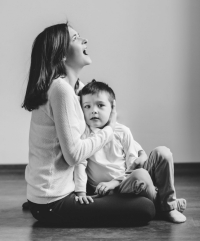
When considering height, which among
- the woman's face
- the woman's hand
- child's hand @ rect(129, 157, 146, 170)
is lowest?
child's hand @ rect(129, 157, 146, 170)

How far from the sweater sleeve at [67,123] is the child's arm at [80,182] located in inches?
4.0

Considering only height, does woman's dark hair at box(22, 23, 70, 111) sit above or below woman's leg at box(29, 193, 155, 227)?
above

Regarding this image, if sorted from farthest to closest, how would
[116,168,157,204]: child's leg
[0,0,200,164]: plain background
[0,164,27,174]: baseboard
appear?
[0,164,27,174]: baseboard, [0,0,200,164]: plain background, [116,168,157,204]: child's leg

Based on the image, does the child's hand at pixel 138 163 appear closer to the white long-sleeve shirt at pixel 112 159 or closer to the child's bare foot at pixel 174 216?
the white long-sleeve shirt at pixel 112 159

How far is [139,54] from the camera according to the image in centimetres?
296

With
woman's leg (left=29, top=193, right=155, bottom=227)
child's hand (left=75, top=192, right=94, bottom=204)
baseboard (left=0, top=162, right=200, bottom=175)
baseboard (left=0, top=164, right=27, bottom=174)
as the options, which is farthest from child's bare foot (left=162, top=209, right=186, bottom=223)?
baseboard (left=0, top=164, right=27, bottom=174)

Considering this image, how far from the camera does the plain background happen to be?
293 cm

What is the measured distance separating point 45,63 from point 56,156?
38 cm

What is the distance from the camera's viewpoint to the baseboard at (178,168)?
295 centimetres

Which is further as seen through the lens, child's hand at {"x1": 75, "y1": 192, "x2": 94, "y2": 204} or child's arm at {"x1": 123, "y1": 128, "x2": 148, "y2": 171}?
child's arm at {"x1": 123, "y1": 128, "x2": 148, "y2": 171}

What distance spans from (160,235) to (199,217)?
315 mm

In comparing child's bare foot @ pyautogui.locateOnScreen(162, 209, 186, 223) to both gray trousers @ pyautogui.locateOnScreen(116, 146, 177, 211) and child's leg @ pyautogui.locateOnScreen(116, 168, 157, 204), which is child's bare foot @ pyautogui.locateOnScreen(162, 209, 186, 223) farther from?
child's leg @ pyautogui.locateOnScreen(116, 168, 157, 204)

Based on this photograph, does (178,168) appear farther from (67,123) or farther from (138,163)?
(67,123)

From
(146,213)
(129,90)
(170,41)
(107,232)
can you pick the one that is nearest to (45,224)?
(107,232)
